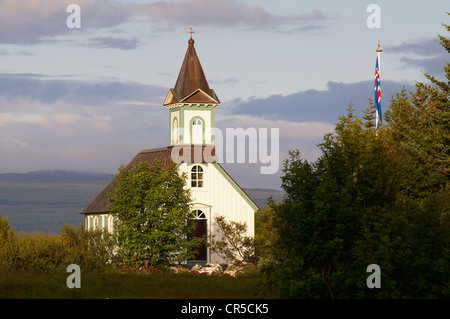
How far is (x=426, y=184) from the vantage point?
37.4 m

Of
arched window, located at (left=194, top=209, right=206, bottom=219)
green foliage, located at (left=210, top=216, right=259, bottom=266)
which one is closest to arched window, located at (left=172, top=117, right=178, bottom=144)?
arched window, located at (left=194, top=209, right=206, bottom=219)

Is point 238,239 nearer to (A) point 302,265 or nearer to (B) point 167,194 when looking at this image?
(B) point 167,194

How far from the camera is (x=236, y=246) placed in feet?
135

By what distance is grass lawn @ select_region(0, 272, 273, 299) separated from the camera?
25469 millimetres

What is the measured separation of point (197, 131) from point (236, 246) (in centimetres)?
961

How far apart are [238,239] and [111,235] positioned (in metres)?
6.79

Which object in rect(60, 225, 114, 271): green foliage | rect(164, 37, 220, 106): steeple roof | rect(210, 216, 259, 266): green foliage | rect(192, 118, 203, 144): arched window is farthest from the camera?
rect(192, 118, 203, 144): arched window

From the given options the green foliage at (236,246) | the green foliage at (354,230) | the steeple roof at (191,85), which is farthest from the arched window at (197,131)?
the green foliage at (354,230)

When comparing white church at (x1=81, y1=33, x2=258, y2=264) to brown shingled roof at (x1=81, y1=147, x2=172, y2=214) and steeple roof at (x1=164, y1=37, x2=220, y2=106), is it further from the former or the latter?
brown shingled roof at (x1=81, y1=147, x2=172, y2=214)

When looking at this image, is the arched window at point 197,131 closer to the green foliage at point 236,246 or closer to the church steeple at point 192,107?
the church steeple at point 192,107

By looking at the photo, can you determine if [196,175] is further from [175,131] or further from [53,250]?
[53,250]

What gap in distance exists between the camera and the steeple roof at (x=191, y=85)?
4788cm

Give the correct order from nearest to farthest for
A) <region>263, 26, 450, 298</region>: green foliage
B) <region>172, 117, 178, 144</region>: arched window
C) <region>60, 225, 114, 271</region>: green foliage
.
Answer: <region>263, 26, 450, 298</region>: green foliage
<region>60, 225, 114, 271</region>: green foliage
<region>172, 117, 178, 144</region>: arched window
